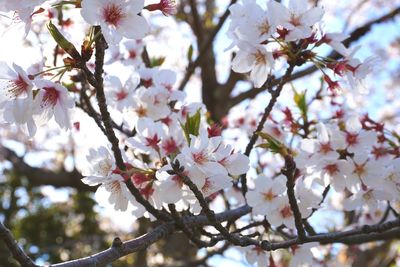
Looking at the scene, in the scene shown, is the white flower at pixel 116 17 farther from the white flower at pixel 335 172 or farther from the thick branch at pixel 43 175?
the thick branch at pixel 43 175

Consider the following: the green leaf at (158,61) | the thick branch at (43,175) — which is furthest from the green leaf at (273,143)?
the thick branch at (43,175)

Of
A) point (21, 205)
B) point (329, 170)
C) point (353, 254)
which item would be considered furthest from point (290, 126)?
point (21, 205)

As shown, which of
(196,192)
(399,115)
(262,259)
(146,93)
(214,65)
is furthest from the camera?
(399,115)

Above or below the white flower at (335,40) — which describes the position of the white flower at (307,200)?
below

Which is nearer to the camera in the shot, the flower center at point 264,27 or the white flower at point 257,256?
the flower center at point 264,27

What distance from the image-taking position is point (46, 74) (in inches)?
56.2

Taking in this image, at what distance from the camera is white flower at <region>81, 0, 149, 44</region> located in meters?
1.22

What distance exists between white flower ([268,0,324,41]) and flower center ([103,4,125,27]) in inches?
19.6

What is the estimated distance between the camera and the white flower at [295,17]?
60.1 inches

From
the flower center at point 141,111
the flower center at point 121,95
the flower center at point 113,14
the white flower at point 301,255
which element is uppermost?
the flower center at point 113,14

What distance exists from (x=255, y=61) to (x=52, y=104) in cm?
69

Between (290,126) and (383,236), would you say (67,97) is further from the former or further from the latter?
(383,236)

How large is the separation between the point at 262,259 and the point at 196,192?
28.0 inches

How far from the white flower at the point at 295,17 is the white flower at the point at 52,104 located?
0.67m
